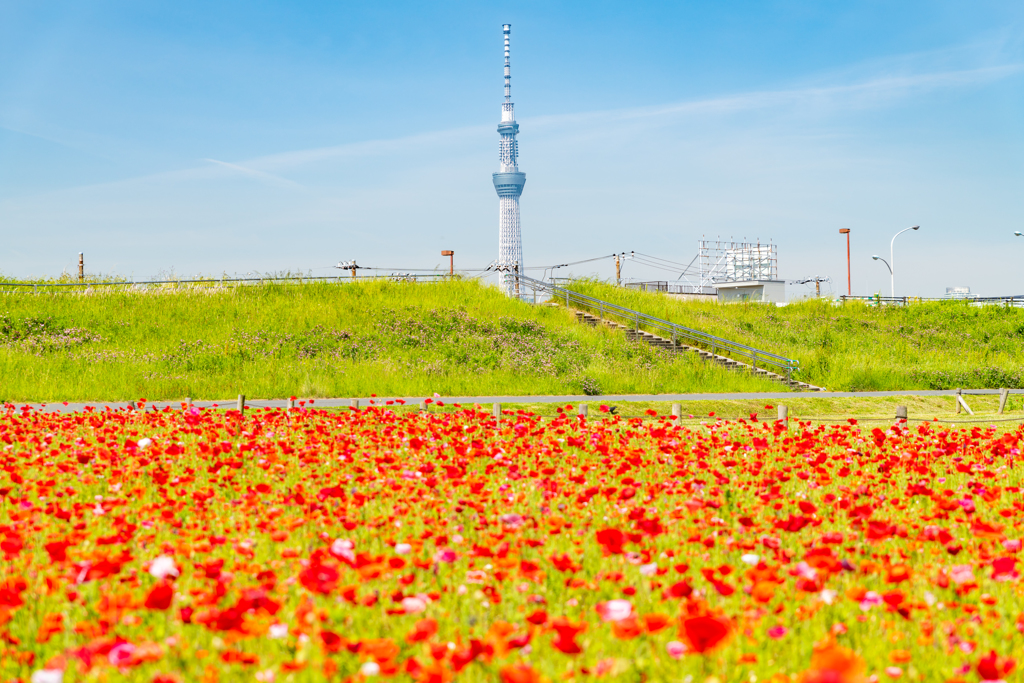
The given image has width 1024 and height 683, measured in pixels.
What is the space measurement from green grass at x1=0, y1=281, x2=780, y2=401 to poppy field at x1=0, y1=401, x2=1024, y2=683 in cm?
1771

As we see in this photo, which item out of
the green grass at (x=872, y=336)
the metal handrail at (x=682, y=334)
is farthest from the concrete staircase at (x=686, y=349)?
the green grass at (x=872, y=336)

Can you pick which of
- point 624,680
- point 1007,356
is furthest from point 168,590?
point 1007,356

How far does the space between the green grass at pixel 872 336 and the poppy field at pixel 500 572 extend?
25.5 meters

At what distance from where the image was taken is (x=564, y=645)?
8.43 feet

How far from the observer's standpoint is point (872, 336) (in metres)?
39.6

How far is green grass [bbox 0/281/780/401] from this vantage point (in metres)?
25.3

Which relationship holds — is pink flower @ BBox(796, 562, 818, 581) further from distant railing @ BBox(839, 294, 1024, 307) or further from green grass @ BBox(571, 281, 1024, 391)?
distant railing @ BBox(839, 294, 1024, 307)

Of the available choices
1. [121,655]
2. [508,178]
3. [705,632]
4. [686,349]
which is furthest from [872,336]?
[508,178]

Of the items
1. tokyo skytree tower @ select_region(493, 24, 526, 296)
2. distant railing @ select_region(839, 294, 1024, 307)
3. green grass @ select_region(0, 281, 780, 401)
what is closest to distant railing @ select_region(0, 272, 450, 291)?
green grass @ select_region(0, 281, 780, 401)

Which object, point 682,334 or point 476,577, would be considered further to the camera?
point 682,334

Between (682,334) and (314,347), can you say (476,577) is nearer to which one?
(314,347)

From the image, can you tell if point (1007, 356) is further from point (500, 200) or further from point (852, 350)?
point (500, 200)

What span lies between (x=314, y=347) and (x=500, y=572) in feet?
87.6

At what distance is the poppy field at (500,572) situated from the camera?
2932 millimetres
